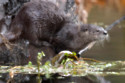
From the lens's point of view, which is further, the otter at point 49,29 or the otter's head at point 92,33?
A: the otter's head at point 92,33

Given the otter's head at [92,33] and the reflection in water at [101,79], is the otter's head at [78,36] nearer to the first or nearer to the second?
the otter's head at [92,33]

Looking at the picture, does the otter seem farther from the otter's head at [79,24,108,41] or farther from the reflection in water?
the reflection in water

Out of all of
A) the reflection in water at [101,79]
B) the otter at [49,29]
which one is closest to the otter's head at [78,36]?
the otter at [49,29]

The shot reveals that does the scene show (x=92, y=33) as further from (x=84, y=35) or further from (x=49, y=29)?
(x=49, y=29)

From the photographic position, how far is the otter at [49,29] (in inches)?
216

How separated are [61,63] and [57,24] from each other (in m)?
1.35

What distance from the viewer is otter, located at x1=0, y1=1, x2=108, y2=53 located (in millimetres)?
5480

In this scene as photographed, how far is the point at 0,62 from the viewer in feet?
17.6

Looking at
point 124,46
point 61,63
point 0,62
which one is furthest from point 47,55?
point 124,46

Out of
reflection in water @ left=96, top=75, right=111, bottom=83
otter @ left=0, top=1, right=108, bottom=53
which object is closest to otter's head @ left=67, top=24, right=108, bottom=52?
otter @ left=0, top=1, right=108, bottom=53

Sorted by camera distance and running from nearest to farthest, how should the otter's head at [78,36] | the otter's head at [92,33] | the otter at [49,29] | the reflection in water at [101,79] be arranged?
the reflection in water at [101,79] → the otter at [49,29] → the otter's head at [78,36] → the otter's head at [92,33]

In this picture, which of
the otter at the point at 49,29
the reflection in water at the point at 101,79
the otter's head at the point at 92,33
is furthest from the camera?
the otter's head at the point at 92,33

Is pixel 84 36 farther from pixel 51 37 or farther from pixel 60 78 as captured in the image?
pixel 60 78

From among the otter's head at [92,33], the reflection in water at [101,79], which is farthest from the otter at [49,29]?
the reflection in water at [101,79]
